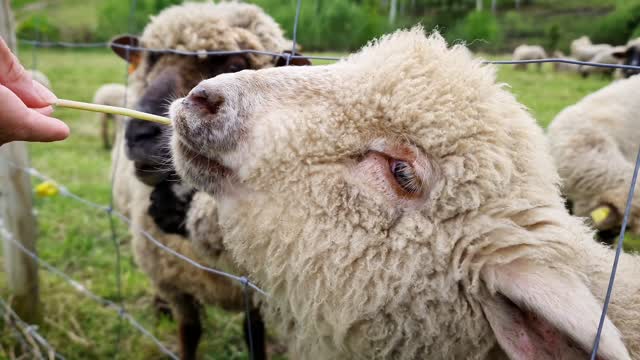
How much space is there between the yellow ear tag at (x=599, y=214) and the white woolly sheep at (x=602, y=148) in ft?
0.16

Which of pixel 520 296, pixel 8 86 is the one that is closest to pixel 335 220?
pixel 520 296

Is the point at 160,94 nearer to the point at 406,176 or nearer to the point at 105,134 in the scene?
the point at 406,176

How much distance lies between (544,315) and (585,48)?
1796 millimetres

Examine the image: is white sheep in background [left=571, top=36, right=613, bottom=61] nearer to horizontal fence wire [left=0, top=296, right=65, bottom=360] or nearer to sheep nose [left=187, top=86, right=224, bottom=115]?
sheep nose [left=187, top=86, right=224, bottom=115]

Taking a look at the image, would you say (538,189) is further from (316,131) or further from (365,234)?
(316,131)

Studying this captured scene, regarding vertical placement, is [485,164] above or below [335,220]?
above

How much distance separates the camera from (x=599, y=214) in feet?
10.9

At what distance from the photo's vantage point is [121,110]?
63.9 inches

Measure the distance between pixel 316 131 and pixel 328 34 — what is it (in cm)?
182

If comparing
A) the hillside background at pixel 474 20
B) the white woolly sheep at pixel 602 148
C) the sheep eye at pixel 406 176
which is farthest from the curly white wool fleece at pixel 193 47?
the white woolly sheep at pixel 602 148

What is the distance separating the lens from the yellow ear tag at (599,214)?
10.8 ft

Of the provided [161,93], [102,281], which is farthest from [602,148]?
[102,281]

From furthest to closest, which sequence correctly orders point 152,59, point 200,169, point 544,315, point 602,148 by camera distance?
point 602,148, point 152,59, point 200,169, point 544,315

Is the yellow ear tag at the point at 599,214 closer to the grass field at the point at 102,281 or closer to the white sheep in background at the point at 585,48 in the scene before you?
the grass field at the point at 102,281
